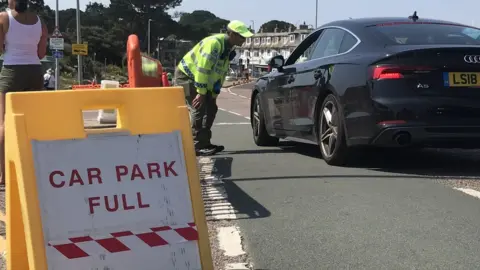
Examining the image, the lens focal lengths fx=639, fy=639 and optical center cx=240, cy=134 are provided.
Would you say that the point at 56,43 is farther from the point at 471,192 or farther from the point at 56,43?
the point at 471,192

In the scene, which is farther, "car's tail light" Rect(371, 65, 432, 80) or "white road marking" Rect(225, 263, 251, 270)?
"car's tail light" Rect(371, 65, 432, 80)

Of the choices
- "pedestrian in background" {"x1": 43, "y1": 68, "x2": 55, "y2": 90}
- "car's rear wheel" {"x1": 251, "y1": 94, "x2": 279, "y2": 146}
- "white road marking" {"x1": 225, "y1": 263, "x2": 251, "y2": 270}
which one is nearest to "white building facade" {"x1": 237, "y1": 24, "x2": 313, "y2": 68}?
"pedestrian in background" {"x1": 43, "y1": 68, "x2": 55, "y2": 90}

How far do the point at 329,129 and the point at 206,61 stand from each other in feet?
5.79

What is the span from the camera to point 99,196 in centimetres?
294

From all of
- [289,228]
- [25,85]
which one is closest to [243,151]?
[25,85]

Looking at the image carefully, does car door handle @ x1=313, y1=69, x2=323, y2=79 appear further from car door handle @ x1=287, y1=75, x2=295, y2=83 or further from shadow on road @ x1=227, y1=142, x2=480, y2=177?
shadow on road @ x1=227, y1=142, x2=480, y2=177

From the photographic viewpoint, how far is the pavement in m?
3.62

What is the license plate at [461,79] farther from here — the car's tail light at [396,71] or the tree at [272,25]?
the tree at [272,25]

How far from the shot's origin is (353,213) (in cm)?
452

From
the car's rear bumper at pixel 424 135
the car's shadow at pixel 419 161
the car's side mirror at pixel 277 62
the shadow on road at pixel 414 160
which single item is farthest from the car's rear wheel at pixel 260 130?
the car's rear bumper at pixel 424 135

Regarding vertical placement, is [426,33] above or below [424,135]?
above

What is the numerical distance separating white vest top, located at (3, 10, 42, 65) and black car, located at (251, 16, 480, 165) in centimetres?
280

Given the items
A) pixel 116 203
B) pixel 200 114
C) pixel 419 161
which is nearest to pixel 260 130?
pixel 200 114

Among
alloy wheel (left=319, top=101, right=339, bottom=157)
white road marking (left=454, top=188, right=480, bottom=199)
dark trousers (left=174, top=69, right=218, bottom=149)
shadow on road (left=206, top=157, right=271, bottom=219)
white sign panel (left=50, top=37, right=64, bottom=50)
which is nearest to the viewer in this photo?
shadow on road (left=206, top=157, right=271, bottom=219)
